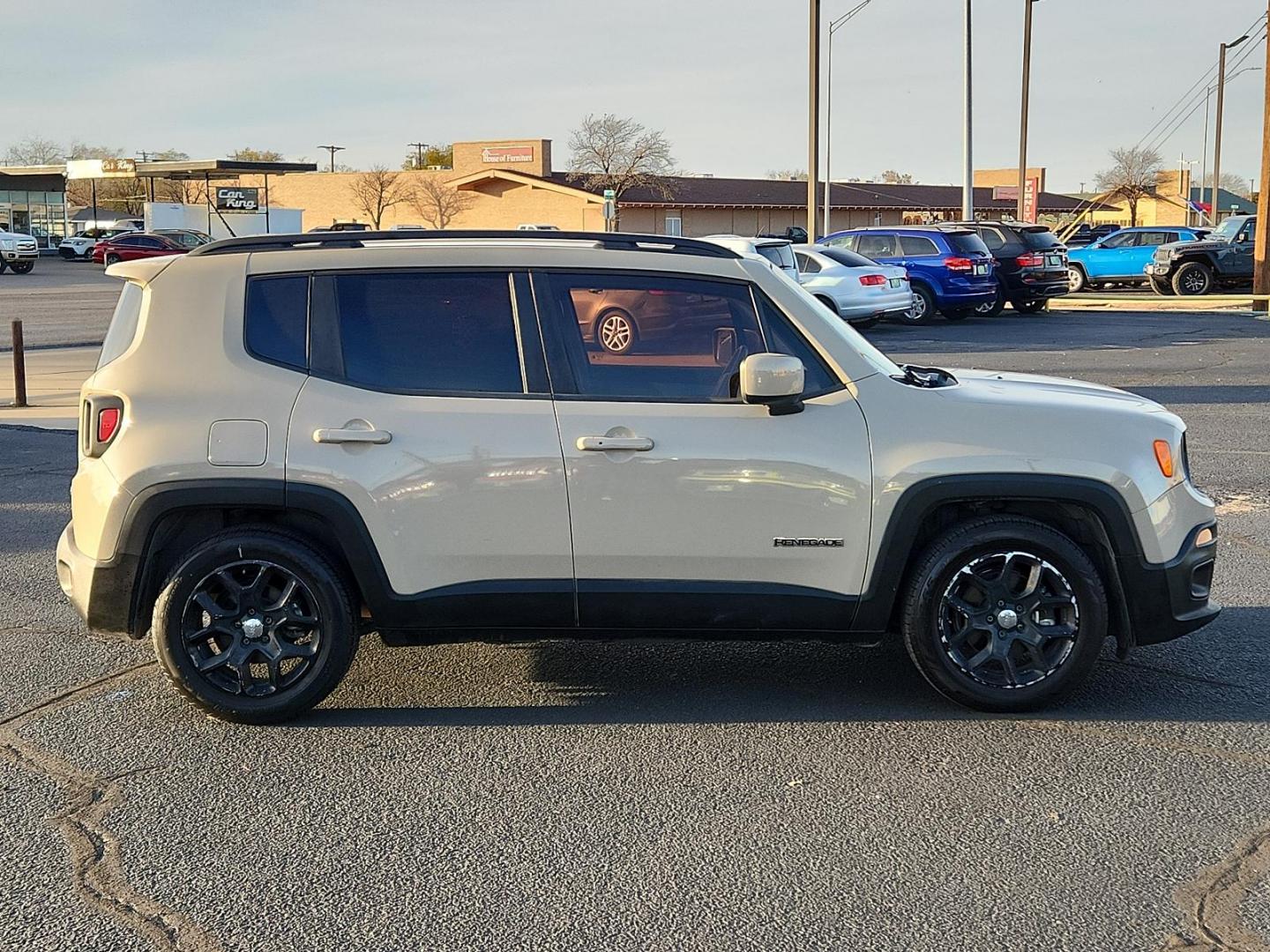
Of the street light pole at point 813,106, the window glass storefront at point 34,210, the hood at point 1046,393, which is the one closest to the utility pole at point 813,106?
the street light pole at point 813,106

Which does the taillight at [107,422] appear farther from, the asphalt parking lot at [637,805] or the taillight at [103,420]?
the asphalt parking lot at [637,805]

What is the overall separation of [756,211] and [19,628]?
63.0 m

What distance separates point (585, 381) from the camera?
522 centimetres

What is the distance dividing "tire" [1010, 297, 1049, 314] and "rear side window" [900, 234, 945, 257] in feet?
9.67

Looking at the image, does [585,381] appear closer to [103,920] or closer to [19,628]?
[103,920]

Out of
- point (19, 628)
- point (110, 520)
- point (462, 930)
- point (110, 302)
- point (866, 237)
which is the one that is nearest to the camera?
point (462, 930)

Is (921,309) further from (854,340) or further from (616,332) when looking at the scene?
(616,332)

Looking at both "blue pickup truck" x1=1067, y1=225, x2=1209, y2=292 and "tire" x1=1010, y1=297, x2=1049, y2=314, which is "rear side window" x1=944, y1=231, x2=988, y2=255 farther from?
"blue pickup truck" x1=1067, y1=225, x2=1209, y2=292

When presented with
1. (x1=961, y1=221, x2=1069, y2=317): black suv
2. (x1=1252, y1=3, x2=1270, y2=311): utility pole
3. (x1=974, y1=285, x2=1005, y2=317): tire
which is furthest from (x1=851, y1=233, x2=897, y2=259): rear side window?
(x1=1252, y1=3, x2=1270, y2=311): utility pole

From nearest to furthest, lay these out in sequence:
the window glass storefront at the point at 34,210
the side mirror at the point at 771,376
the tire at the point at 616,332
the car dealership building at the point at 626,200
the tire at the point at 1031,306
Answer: the side mirror at the point at 771,376, the tire at the point at 616,332, the tire at the point at 1031,306, the car dealership building at the point at 626,200, the window glass storefront at the point at 34,210

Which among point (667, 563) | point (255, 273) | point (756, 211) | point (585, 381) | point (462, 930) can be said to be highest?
point (756, 211)

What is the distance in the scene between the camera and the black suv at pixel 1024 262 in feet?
93.7

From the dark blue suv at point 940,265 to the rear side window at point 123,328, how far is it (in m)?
22.2

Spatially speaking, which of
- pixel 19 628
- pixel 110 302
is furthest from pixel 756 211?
pixel 19 628
